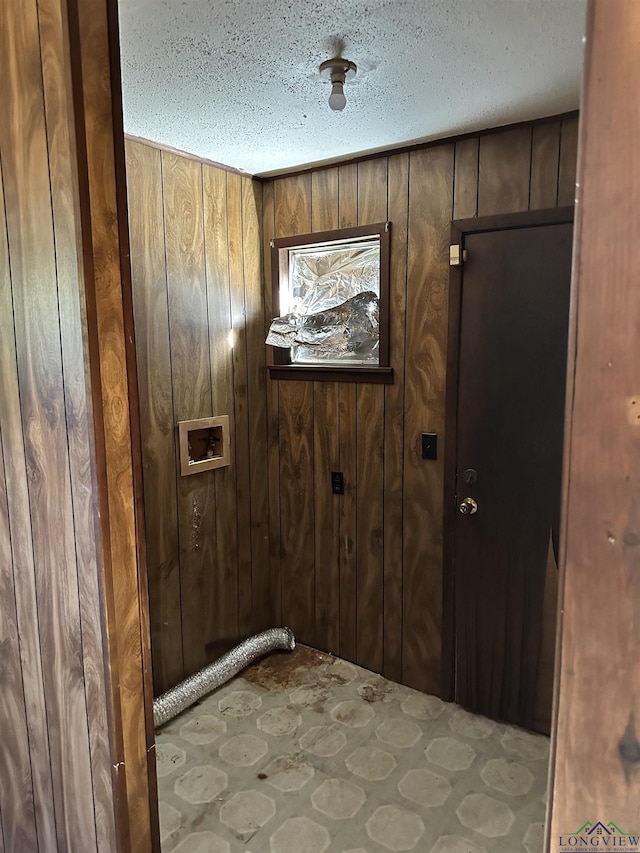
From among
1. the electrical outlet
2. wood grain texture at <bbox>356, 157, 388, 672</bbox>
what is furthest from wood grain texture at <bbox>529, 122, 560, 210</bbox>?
the electrical outlet

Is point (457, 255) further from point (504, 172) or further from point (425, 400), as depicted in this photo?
point (425, 400)

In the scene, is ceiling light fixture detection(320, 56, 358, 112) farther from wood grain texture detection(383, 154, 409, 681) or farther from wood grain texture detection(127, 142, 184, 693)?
wood grain texture detection(127, 142, 184, 693)

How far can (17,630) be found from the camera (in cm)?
148

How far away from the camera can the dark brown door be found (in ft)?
7.04

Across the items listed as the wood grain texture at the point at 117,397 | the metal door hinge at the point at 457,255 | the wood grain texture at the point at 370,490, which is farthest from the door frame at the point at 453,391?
the wood grain texture at the point at 117,397

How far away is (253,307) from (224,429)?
632 mm

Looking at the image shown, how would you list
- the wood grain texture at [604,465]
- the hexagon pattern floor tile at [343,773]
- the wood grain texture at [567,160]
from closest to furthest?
the wood grain texture at [604,465] < the hexagon pattern floor tile at [343,773] < the wood grain texture at [567,160]

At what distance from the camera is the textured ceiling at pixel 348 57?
1.40m

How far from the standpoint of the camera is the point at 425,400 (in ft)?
8.04

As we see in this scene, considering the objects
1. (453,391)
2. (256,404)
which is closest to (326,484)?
(256,404)

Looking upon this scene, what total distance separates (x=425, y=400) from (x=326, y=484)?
27.1 inches

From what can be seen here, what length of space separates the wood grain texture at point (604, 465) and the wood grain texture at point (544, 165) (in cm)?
160

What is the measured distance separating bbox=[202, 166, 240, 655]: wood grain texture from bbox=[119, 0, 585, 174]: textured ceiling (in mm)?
308

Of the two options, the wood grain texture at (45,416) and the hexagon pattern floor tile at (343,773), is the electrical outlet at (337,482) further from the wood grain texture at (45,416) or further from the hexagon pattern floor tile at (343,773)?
the wood grain texture at (45,416)
